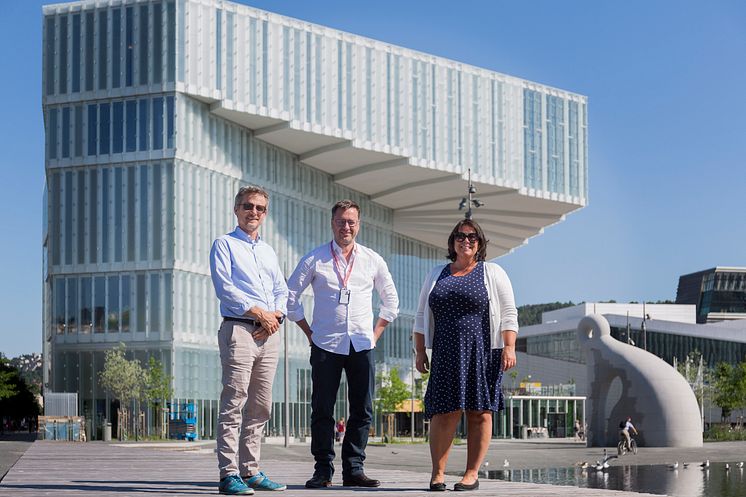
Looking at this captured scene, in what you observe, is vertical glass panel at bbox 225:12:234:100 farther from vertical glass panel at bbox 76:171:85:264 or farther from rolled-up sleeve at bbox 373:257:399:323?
rolled-up sleeve at bbox 373:257:399:323

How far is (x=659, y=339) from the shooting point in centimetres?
10206

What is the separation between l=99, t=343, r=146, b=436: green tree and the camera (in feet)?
176

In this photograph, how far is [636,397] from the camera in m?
34.1

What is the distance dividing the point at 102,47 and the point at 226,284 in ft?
168

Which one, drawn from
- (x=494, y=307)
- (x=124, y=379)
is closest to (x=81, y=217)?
(x=124, y=379)

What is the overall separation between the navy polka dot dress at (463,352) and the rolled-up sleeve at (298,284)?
1016 mm

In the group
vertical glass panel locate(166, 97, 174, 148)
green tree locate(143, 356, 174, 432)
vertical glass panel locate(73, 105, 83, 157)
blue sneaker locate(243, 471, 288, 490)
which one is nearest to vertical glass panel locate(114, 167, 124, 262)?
vertical glass panel locate(73, 105, 83, 157)

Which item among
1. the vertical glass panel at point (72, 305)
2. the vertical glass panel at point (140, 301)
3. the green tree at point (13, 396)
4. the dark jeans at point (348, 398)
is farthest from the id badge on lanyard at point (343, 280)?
the green tree at point (13, 396)

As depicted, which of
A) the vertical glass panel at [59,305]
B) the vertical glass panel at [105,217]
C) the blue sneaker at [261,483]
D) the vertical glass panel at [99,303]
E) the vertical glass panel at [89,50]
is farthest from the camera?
the vertical glass panel at [59,305]

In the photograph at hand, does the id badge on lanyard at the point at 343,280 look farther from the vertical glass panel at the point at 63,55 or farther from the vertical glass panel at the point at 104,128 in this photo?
the vertical glass panel at the point at 63,55

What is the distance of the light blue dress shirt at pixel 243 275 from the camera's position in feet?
28.2

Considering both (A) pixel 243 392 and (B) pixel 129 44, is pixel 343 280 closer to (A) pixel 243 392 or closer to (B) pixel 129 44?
(A) pixel 243 392

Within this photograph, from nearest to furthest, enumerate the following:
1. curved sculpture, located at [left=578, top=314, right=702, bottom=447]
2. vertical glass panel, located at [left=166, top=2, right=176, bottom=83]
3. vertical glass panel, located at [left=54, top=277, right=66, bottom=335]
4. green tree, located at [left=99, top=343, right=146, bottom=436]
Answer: curved sculpture, located at [left=578, top=314, right=702, bottom=447] → green tree, located at [left=99, top=343, right=146, bottom=436] → vertical glass panel, located at [left=166, top=2, right=176, bottom=83] → vertical glass panel, located at [left=54, top=277, right=66, bottom=335]

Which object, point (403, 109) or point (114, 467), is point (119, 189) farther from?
point (114, 467)
